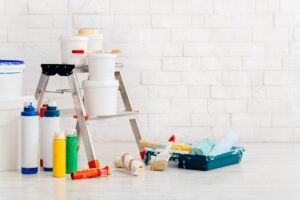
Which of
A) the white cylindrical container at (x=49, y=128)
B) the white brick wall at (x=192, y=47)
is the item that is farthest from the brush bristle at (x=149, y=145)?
the white brick wall at (x=192, y=47)

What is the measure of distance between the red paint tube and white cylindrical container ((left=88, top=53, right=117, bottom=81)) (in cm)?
52

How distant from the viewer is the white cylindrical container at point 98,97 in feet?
11.6

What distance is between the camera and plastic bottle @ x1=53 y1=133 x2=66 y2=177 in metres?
3.29

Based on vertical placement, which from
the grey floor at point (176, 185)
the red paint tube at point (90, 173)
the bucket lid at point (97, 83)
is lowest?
the grey floor at point (176, 185)

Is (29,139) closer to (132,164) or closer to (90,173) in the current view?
(90,173)

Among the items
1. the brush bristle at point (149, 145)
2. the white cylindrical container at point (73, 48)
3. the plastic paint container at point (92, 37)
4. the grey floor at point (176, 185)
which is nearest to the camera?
the grey floor at point (176, 185)

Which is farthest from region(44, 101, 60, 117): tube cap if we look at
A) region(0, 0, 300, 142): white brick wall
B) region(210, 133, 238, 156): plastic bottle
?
region(0, 0, 300, 142): white brick wall

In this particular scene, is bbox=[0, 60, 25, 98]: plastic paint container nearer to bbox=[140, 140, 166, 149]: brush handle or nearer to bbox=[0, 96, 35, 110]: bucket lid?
bbox=[0, 96, 35, 110]: bucket lid

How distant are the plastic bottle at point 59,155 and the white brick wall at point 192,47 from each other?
1298 millimetres

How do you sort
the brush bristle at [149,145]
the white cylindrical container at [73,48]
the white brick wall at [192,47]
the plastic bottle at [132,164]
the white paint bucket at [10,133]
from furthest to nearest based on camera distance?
the white brick wall at [192,47]
the brush bristle at [149,145]
the white cylindrical container at [73,48]
the white paint bucket at [10,133]
the plastic bottle at [132,164]

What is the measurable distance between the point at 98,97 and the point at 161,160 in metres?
0.49

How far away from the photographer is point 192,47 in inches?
180

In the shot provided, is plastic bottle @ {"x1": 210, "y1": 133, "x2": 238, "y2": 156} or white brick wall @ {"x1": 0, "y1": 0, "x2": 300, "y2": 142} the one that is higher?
white brick wall @ {"x1": 0, "y1": 0, "x2": 300, "y2": 142}

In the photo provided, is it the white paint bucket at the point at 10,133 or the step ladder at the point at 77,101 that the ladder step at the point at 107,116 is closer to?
the step ladder at the point at 77,101
